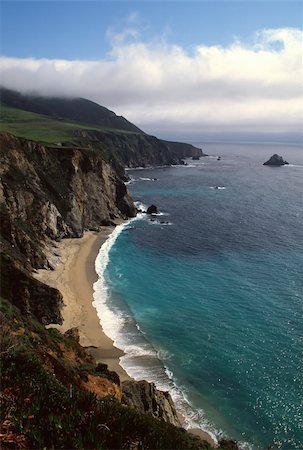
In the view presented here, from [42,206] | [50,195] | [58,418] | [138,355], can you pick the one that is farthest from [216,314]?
[50,195]

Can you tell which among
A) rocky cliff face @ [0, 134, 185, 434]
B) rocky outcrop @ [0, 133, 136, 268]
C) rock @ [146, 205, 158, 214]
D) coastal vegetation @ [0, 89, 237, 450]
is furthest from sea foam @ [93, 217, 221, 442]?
rock @ [146, 205, 158, 214]

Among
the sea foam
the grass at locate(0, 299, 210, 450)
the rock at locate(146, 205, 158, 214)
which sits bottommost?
the sea foam

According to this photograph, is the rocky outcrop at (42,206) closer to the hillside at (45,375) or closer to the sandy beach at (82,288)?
the hillside at (45,375)

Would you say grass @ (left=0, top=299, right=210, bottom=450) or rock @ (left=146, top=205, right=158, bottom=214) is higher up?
grass @ (left=0, top=299, right=210, bottom=450)

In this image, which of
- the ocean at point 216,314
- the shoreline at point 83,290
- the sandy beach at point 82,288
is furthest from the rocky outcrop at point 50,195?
the ocean at point 216,314

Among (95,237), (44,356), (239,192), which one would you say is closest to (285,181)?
(239,192)

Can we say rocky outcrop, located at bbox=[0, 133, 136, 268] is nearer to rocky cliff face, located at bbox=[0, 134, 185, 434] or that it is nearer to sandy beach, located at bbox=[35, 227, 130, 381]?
rocky cliff face, located at bbox=[0, 134, 185, 434]

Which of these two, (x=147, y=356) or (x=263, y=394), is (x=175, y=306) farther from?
(x=263, y=394)
